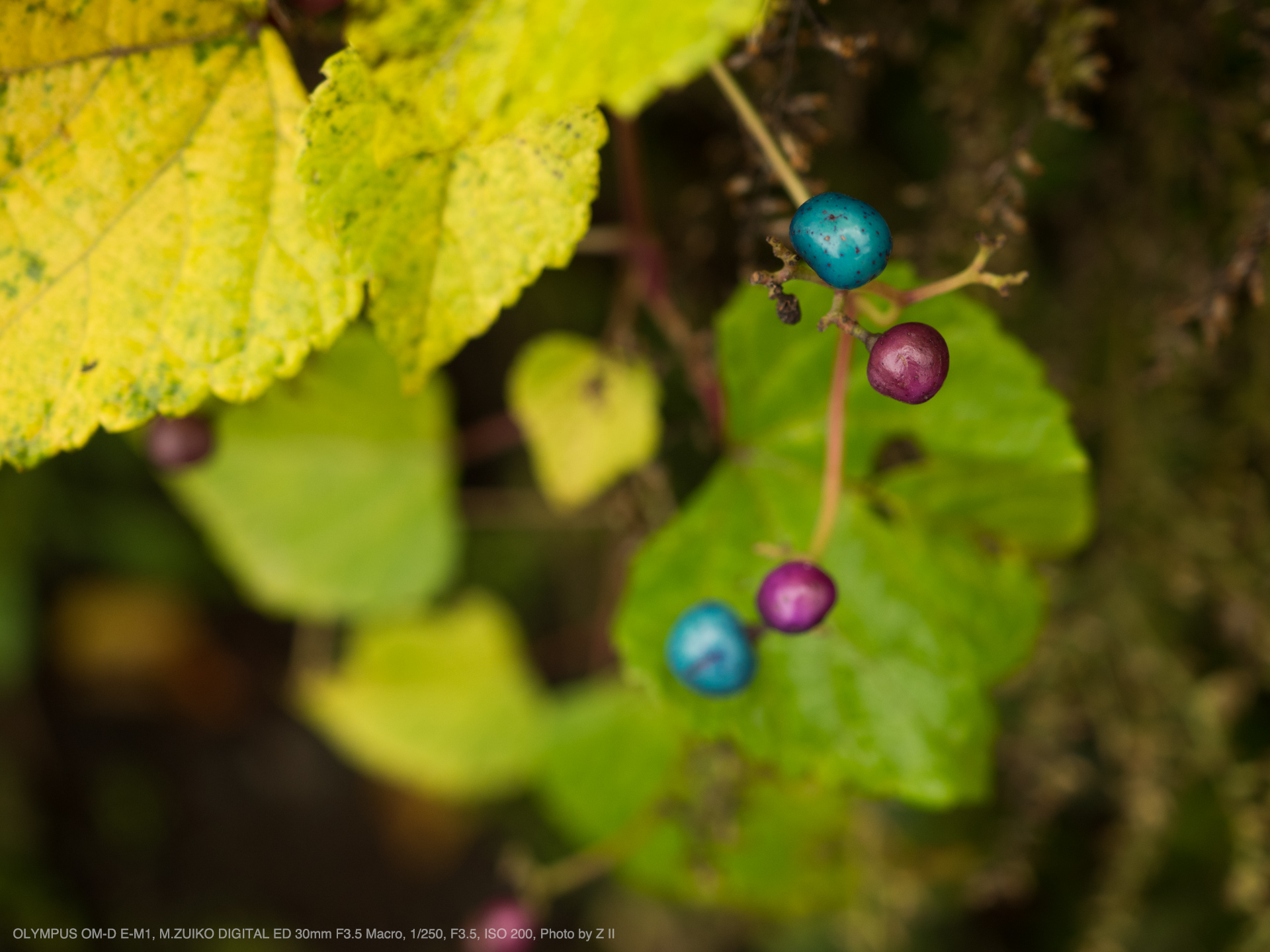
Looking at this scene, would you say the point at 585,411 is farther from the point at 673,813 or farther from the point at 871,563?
the point at 673,813

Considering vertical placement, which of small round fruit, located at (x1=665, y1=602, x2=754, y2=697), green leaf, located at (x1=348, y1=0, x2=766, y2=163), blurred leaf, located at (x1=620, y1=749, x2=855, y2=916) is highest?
green leaf, located at (x1=348, y1=0, x2=766, y2=163)

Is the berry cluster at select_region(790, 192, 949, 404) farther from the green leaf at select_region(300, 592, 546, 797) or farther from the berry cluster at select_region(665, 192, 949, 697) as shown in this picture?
the green leaf at select_region(300, 592, 546, 797)

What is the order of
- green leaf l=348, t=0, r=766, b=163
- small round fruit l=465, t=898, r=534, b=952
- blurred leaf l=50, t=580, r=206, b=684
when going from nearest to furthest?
green leaf l=348, t=0, r=766, b=163 → small round fruit l=465, t=898, r=534, b=952 → blurred leaf l=50, t=580, r=206, b=684

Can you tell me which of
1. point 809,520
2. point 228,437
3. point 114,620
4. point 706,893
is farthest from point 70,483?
point 809,520

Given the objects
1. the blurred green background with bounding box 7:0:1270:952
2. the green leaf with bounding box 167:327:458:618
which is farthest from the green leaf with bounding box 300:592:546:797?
the green leaf with bounding box 167:327:458:618

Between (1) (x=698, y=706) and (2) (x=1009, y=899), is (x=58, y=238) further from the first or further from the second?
(2) (x=1009, y=899)

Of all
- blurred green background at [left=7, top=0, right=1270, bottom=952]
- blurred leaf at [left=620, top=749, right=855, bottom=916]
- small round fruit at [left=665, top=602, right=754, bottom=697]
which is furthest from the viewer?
blurred leaf at [left=620, top=749, right=855, bottom=916]

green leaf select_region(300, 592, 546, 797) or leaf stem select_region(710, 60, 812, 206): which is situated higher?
leaf stem select_region(710, 60, 812, 206)
